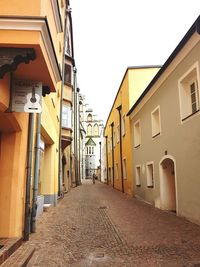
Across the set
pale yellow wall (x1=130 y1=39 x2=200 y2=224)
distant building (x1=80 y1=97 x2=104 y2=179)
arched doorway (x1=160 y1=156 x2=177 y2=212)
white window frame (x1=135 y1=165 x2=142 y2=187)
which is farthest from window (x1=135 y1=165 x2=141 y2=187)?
distant building (x1=80 y1=97 x2=104 y2=179)

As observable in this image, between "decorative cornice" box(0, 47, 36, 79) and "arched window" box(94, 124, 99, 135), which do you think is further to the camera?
"arched window" box(94, 124, 99, 135)

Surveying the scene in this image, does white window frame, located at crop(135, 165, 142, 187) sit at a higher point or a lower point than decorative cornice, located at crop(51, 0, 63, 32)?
lower

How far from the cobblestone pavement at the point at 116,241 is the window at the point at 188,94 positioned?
3463 millimetres

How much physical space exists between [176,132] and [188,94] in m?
1.39

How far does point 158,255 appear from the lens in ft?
17.6

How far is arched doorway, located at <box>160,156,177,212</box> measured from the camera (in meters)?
12.0

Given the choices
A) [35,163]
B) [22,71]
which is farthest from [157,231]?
[22,71]

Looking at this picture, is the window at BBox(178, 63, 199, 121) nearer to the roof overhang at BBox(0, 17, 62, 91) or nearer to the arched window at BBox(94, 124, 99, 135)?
the roof overhang at BBox(0, 17, 62, 91)

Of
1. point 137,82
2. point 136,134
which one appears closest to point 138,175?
point 136,134

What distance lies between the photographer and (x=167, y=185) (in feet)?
40.0

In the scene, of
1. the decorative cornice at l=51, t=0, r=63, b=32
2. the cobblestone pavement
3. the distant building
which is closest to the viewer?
the cobblestone pavement

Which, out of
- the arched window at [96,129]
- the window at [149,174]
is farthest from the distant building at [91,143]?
the window at [149,174]

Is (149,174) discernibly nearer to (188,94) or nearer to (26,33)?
(188,94)

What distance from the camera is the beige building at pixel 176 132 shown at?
8734 millimetres
